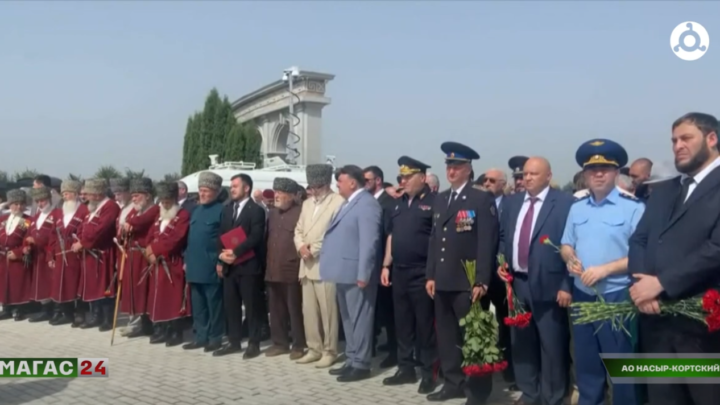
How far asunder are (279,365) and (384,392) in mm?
1491

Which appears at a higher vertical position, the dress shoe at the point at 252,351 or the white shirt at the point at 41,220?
the white shirt at the point at 41,220

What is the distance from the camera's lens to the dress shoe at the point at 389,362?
715 cm

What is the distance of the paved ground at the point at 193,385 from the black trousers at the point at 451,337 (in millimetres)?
209

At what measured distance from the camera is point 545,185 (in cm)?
533

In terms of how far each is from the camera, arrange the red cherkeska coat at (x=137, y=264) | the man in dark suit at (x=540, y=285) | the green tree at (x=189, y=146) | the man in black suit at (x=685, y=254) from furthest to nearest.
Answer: the green tree at (x=189, y=146), the red cherkeska coat at (x=137, y=264), the man in dark suit at (x=540, y=285), the man in black suit at (x=685, y=254)

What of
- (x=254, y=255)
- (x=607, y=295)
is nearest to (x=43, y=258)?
(x=254, y=255)

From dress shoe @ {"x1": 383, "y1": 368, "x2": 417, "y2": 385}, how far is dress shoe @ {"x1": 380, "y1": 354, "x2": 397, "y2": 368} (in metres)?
0.70

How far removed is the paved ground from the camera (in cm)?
582

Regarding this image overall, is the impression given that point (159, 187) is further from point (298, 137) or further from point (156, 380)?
point (298, 137)

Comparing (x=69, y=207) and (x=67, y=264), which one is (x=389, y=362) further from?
(x=69, y=207)

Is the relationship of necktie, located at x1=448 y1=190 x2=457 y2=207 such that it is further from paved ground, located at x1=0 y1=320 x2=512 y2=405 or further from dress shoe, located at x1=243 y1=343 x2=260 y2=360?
dress shoe, located at x1=243 y1=343 x2=260 y2=360

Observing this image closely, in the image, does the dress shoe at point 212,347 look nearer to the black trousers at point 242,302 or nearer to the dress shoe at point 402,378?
the black trousers at point 242,302

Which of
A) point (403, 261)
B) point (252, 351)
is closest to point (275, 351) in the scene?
point (252, 351)

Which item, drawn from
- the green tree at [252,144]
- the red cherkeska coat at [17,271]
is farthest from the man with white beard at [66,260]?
the green tree at [252,144]
